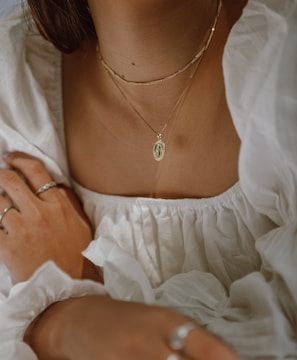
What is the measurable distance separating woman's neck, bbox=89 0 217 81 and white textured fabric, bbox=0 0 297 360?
0.30 ft

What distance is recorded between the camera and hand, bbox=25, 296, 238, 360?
51cm

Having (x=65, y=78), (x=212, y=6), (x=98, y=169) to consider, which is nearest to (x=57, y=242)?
(x=98, y=169)

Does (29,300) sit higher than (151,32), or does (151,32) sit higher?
(151,32)

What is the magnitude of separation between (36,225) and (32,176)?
59mm

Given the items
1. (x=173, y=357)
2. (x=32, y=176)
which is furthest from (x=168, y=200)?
(x=173, y=357)

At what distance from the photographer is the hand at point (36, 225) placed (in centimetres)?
78

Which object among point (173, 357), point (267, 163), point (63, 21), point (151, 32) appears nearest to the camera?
point (173, 357)

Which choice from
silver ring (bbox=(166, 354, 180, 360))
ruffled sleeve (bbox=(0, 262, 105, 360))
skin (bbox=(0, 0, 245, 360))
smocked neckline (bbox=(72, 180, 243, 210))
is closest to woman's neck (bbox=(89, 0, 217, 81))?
skin (bbox=(0, 0, 245, 360))

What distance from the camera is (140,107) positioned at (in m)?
0.83

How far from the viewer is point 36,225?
0.80 metres

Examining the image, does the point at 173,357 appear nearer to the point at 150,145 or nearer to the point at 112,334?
the point at 112,334

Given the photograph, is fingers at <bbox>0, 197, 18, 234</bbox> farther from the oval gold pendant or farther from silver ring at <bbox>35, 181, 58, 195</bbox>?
the oval gold pendant

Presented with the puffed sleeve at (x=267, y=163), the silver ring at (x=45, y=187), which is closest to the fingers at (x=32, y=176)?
the silver ring at (x=45, y=187)

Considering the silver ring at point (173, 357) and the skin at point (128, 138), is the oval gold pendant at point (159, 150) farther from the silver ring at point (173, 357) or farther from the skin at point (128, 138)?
the silver ring at point (173, 357)
